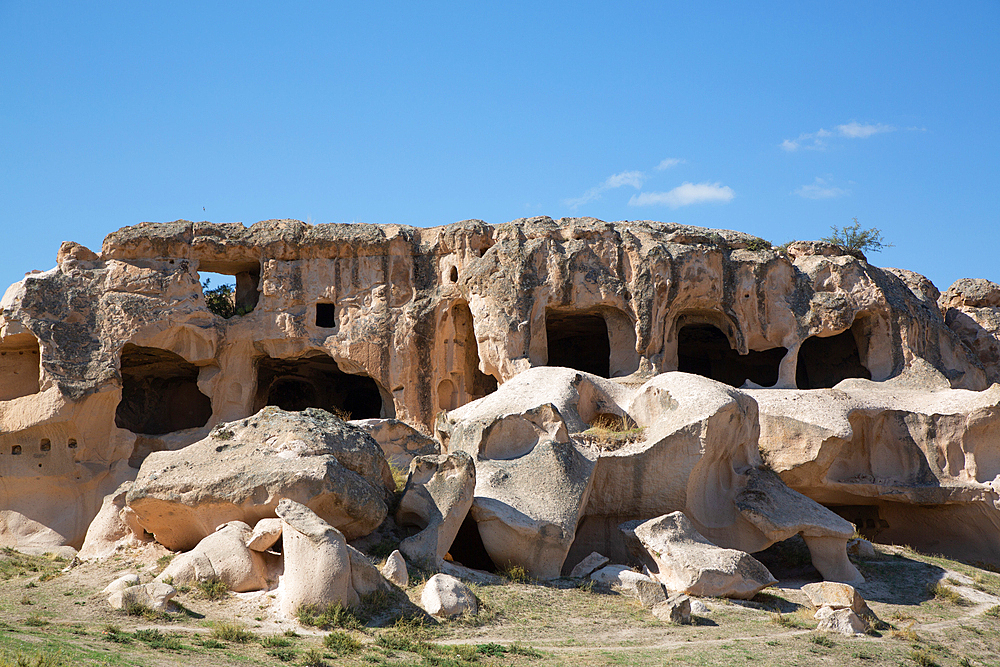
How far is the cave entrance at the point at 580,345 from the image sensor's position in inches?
859

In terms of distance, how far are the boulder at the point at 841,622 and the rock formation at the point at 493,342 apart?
362cm

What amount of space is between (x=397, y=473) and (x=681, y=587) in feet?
14.3

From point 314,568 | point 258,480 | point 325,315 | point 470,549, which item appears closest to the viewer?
point 314,568

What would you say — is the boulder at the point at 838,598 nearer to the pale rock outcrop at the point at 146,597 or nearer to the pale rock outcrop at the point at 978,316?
the pale rock outcrop at the point at 146,597

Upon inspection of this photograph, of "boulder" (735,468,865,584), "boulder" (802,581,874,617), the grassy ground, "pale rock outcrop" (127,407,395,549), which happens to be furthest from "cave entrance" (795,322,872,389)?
"pale rock outcrop" (127,407,395,549)

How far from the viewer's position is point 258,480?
431 inches

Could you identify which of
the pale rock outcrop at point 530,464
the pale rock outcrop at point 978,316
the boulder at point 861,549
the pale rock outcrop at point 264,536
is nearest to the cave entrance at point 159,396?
the pale rock outcrop at point 530,464

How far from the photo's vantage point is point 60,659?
7.10 metres

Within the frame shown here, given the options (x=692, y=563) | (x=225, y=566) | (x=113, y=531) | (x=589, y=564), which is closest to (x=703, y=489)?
(x=692, y=563)

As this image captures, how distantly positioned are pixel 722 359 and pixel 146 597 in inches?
655

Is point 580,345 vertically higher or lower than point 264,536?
higher

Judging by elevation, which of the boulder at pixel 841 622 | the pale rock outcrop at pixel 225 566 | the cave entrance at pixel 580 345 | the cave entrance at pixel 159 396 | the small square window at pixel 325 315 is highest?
the small square window at pixel 325 315

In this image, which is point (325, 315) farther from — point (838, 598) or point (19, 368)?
point (838, 598)

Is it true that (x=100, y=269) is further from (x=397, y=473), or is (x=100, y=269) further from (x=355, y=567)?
(x=355, y=567)
